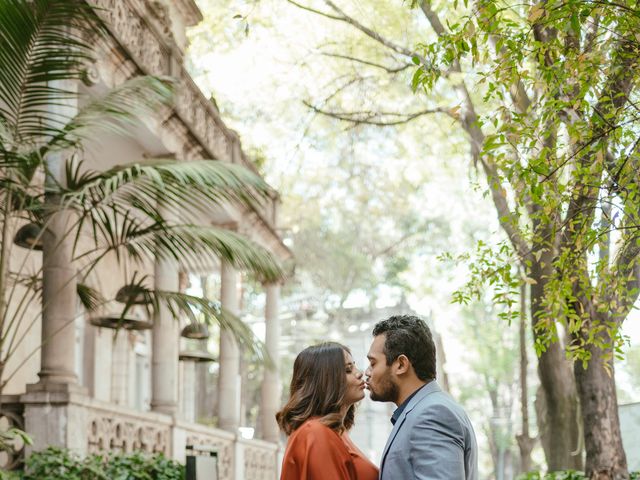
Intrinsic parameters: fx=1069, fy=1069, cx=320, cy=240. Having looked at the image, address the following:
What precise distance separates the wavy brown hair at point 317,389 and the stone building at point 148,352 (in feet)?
21.8

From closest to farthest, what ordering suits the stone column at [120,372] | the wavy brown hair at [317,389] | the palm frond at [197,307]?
the wavy brown hair at [317,389]
the palm frond at [197,307]
the stone column at [120,372]

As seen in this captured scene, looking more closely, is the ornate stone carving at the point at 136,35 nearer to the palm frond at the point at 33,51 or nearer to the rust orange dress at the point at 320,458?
the palm frond at the point at 33,51

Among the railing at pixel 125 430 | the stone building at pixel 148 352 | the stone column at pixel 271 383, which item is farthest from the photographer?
the stone column at pixel 271 383

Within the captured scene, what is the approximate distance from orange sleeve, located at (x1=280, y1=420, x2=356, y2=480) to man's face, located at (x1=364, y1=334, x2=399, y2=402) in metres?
0.29

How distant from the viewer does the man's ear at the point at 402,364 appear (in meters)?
4.42

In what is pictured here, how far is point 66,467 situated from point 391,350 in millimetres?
7286

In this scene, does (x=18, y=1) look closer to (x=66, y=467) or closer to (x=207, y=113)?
(x=66, y=467)

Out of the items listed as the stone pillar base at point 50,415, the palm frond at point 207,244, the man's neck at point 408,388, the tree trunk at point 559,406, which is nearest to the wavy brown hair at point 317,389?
the man's neck at point 408,388

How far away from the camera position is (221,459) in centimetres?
1870

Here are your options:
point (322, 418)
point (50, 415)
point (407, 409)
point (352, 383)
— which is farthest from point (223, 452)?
point (407, 409)

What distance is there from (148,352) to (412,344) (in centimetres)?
2011

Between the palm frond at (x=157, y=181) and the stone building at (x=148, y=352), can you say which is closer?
the palm frond at (x=157, y=181)

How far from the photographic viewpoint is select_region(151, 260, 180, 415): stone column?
52.9ft

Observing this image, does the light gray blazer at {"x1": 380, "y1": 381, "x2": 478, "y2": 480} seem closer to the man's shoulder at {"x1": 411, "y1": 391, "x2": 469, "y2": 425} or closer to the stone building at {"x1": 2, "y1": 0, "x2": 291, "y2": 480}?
the man's shoulder at {"x1": 411, "y1": 391, "x2": 469, "y2": 425}
